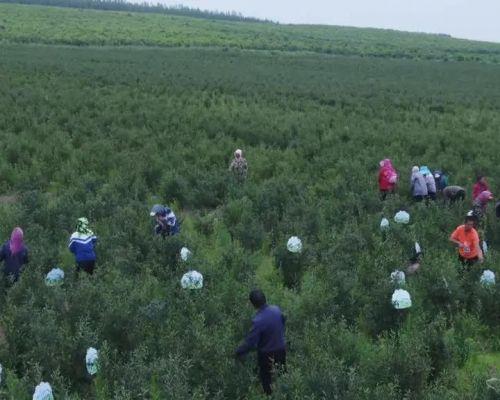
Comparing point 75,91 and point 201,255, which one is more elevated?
point 201,255

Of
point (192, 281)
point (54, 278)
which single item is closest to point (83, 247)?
point (54, 278)

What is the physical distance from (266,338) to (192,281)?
1806mm

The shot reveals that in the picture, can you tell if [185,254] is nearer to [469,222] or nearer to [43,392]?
[43,392]

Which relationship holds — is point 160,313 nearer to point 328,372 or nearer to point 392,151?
point 328,372

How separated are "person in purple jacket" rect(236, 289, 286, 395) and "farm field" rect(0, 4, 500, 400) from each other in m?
0.21

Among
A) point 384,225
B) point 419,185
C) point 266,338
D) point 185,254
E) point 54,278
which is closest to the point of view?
point 266,338

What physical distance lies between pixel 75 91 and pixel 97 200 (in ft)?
48.0

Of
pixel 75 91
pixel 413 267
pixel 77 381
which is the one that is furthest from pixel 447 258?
pixel 75 91

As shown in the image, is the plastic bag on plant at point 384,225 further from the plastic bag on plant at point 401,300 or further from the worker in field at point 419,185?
the plastic bag on plant at point 401,300

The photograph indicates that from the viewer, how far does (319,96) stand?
28.2 metres

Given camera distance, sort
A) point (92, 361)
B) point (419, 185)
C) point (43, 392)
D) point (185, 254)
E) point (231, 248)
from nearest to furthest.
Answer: point (43, 392) < point (92, 361) < point (185, 254) < point (231, 248) < point (419, 185)

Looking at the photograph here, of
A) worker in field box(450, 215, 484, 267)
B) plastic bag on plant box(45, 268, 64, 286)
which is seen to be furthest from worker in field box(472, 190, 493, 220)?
plastic bag on plant box(45, 268, 64, 286)

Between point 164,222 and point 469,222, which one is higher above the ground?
point 469,222

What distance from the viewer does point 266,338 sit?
18.6ft
